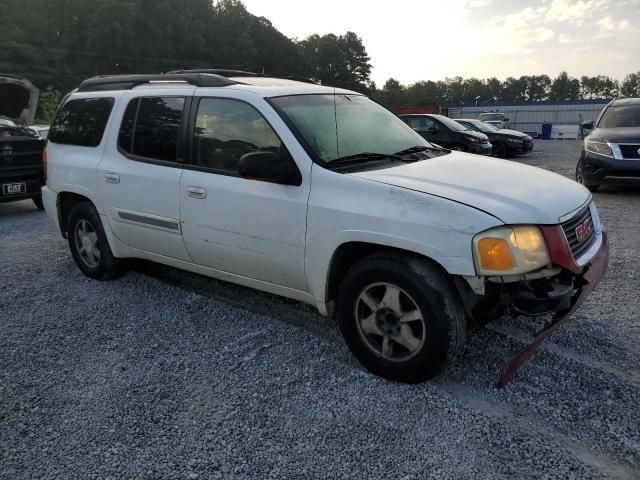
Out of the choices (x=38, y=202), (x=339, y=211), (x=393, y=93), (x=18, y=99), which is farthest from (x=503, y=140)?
(x=393, y=93)

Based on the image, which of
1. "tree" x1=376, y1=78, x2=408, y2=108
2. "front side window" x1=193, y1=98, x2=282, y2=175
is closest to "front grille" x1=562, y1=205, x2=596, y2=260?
"front side window" x1=193, y1=98, x2=282, y2=175

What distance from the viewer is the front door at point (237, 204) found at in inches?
136

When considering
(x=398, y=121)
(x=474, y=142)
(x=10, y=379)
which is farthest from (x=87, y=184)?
(x=474, y=142)

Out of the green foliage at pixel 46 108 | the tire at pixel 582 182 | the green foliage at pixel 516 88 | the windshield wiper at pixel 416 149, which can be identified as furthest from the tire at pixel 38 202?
the green foliage at pixel 516 88

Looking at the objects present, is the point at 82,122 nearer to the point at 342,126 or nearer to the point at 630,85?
the point at 342,126

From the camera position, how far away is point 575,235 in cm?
312

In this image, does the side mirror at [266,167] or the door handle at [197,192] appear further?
the door handle at [197,192]

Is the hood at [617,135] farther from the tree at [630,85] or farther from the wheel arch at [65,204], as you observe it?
the tree at [630,85]

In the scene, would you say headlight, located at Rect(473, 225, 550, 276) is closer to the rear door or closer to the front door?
the front door

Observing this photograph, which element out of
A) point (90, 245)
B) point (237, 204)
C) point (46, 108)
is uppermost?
point (46, 108)

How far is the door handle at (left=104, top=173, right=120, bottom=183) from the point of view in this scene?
4512 millimetres

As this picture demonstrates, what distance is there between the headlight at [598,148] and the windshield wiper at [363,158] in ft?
22.6

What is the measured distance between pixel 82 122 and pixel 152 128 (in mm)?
1122

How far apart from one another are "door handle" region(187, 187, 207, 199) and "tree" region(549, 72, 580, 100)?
146m
